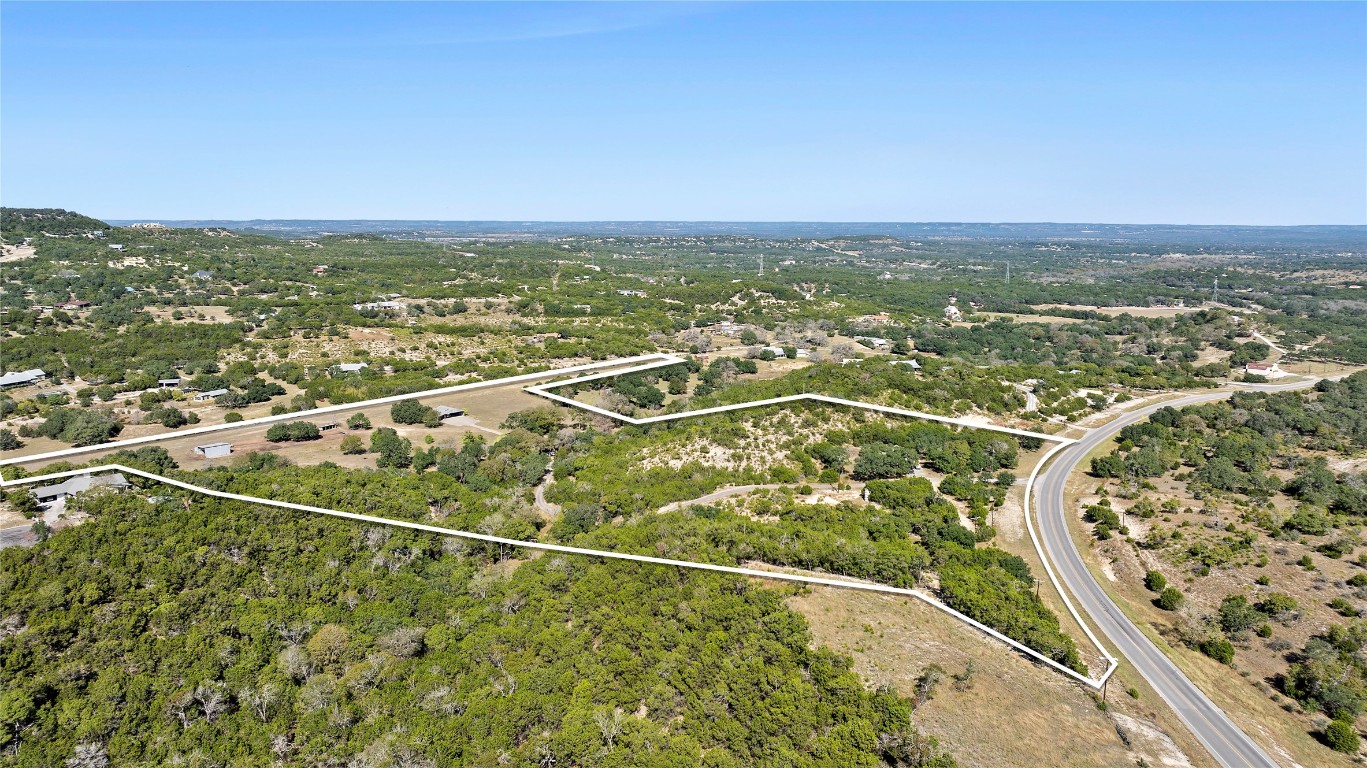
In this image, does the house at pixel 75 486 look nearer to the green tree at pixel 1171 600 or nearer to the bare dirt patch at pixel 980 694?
the bare dirt patch at pixel 980 694

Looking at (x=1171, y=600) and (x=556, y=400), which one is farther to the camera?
(x=1171, y=600)

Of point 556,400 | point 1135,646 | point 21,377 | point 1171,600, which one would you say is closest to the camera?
point 556,400

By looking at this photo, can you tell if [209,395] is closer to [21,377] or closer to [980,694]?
[21,377]

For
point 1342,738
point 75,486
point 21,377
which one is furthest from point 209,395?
point 1342,738

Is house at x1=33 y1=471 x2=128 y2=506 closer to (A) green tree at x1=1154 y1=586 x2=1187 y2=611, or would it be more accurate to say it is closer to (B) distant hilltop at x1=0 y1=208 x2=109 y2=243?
(A) green tree at x1=1154 y1=586 x2=1187 y2=611

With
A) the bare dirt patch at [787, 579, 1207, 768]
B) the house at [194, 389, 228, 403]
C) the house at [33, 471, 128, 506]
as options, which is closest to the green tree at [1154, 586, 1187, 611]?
the bare dirt patch at [787, 579, 1207, 768]

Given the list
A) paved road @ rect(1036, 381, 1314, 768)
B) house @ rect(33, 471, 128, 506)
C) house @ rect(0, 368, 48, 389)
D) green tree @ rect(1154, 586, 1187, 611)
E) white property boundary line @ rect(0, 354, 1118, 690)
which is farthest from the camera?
house @ rect(0, 368, 48, 389)
